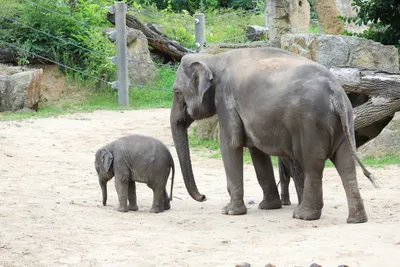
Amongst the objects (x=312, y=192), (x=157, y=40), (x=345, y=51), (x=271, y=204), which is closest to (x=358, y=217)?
(x=312, y=192)

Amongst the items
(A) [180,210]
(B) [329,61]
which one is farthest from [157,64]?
(A) [180,210]

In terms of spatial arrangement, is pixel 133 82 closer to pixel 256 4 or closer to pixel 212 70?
pixel 212 70

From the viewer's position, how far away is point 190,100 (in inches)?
358

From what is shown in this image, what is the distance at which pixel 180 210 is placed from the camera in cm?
941

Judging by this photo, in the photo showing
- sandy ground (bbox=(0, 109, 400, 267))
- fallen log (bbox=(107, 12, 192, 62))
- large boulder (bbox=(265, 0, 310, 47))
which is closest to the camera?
sandy ground (bbox=(0, 109, 400, 267))

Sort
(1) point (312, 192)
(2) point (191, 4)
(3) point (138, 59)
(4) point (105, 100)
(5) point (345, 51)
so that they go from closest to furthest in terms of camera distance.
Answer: (1) point (312, 192) → (5) point (345, 51) → (4) point (105, 100) → (3) point (138, 59) → (2) point (191, 4)

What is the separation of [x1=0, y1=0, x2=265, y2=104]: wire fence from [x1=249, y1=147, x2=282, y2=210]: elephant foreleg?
26.2 ft

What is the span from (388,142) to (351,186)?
13.4ft

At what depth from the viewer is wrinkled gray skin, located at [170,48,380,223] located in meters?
7.91

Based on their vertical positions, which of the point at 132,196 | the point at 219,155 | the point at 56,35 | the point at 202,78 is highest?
the point at 202,78

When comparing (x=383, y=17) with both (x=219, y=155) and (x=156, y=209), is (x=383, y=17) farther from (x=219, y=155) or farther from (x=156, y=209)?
(x=156, y=209)

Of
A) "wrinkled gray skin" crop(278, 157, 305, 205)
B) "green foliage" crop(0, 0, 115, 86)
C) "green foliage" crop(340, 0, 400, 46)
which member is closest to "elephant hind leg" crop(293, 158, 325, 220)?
"wrinkled gray skin" crop(278, 157, 305, 205)

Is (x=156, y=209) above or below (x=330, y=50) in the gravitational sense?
below

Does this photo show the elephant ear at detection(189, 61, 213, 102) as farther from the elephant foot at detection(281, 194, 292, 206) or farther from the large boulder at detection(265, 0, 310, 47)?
the large boulder at detection(265, 0, 310, 47)
